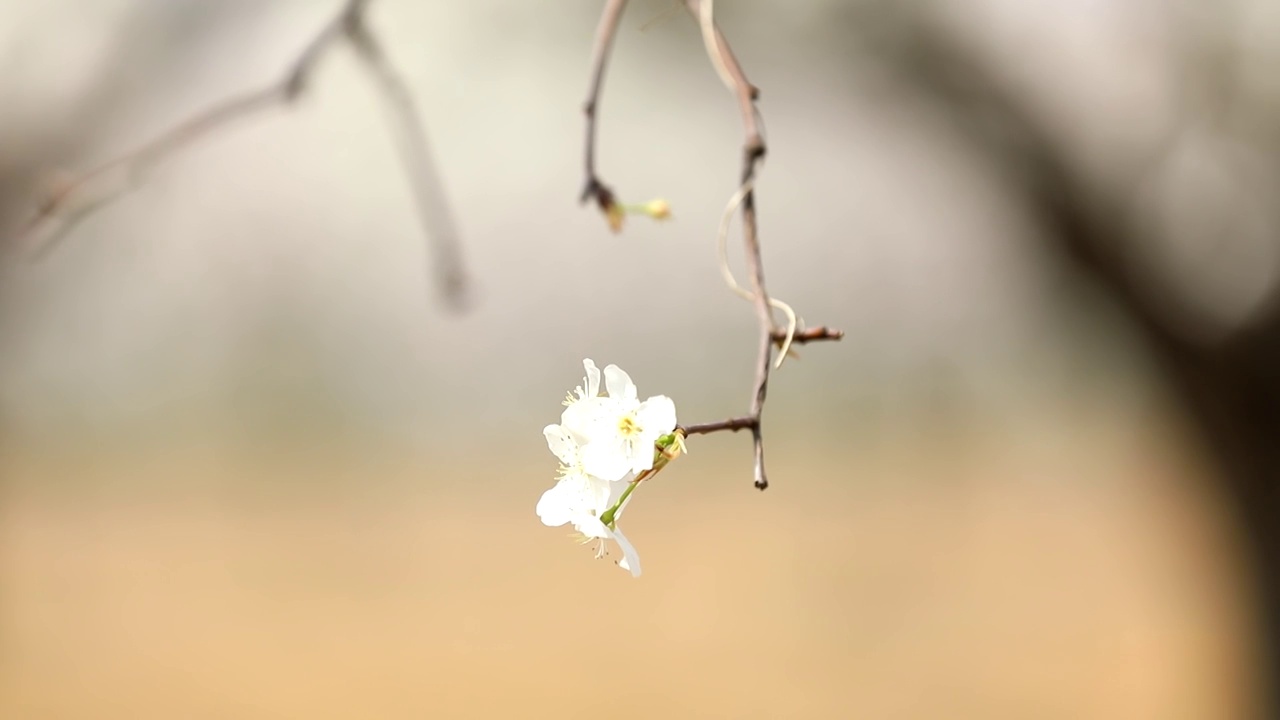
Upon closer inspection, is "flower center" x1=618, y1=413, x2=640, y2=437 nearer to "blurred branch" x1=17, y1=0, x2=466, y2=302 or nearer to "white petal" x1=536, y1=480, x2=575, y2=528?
"white petal" x1=536, y1=480, x2=575, y2=528

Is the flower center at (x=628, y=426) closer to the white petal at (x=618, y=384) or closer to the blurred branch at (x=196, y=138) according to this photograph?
the white petal at (x=618, y=384)

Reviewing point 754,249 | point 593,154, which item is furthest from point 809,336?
point 593,154

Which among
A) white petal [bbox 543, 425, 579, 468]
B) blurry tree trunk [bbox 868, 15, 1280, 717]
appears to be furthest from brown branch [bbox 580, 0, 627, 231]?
blurry tree trunk [bbox 868, 15, 1280, 717]

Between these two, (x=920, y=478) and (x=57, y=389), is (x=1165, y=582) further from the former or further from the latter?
(x=57, y=389)

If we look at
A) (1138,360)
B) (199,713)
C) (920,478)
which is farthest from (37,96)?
(920,478)

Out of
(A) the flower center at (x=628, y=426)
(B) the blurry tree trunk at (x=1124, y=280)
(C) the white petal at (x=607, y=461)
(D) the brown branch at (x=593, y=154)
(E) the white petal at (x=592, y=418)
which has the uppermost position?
(D) the brown branch at (x=593, y=154)

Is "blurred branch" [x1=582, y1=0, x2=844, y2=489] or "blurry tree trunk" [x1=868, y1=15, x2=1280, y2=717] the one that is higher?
"blurred branch" [x1=582, y1=0, x2=844, y2=489]

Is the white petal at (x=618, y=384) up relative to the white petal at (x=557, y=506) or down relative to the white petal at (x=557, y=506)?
up

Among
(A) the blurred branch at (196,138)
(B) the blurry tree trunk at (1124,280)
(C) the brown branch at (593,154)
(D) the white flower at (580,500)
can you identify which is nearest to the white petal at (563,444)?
(D) the white flower at (580,500)
